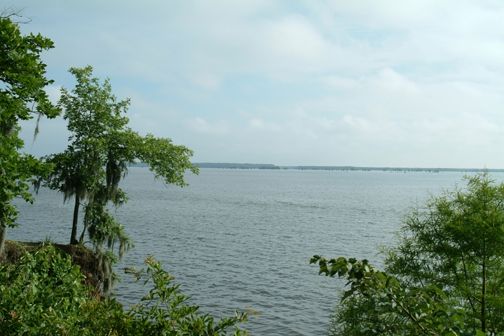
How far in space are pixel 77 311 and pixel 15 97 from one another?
236 inches

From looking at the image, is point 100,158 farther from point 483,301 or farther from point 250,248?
point 250,248

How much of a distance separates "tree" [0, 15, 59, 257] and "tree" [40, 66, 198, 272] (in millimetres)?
12437

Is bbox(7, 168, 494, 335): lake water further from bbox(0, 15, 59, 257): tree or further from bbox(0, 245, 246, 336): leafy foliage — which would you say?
bbox(0, 15, 59, 257): tree

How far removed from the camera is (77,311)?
627cm

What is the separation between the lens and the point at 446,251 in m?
18.6

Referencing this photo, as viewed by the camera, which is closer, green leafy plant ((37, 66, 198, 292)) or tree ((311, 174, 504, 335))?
tree ((311, 174, 504, 335))

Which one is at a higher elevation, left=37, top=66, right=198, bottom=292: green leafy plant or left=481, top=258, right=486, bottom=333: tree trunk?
left=37, top=66, right=198, bottom=292: green leafy plant

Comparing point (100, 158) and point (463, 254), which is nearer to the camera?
point (463, 254)

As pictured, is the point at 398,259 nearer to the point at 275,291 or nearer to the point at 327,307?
the point at 327,307

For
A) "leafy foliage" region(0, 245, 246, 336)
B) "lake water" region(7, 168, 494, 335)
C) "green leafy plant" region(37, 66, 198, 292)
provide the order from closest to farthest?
"leafy foliage" region(0, 245, 246, 336) < "green leafy plant" region(37, 66, 198, 292) < "lake water" region(7, 168, 494, 335)

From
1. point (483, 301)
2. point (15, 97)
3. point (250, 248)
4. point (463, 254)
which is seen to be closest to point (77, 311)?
point (15, 97)

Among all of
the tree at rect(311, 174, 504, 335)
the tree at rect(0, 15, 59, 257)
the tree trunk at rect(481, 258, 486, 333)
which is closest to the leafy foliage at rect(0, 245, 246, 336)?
the tree at rect(0, 15, 59, 257)

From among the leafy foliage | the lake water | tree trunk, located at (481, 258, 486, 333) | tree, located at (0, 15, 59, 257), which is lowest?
the lake water

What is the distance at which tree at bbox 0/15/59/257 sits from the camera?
9.34 metres
